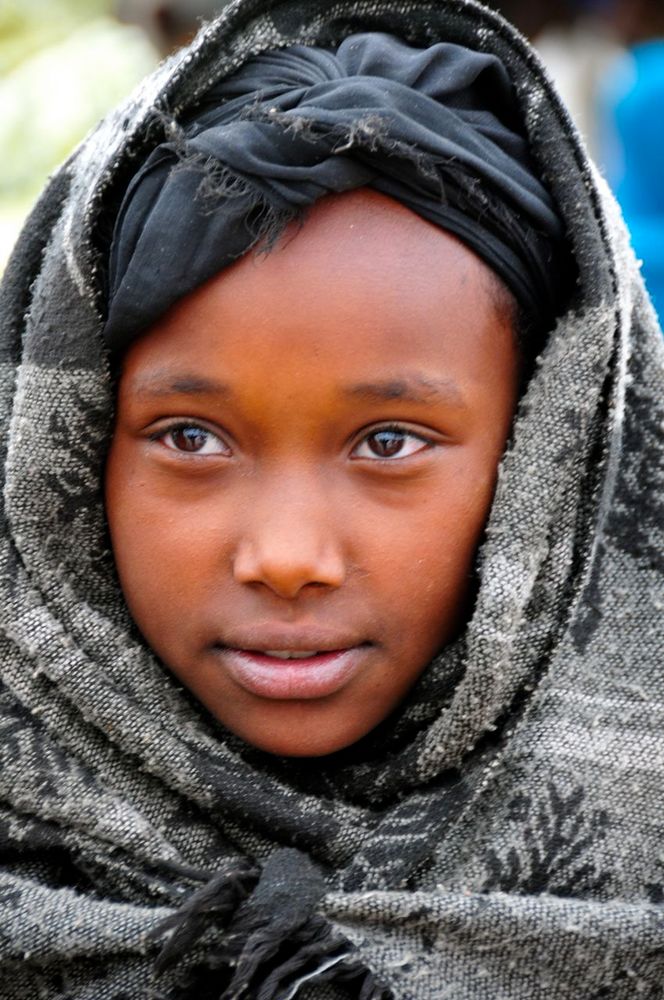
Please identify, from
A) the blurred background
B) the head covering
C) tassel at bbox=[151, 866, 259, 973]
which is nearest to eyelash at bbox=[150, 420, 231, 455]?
the head covering

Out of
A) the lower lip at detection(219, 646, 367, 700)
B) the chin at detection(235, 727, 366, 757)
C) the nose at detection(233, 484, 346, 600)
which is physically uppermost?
the nose at detection(233, 484, 346, 600)

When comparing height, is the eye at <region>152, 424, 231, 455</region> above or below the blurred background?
below

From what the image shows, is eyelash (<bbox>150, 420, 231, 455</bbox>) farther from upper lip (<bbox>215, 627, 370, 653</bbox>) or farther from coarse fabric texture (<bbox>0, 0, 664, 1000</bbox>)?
upper lip (<bbox>215, 627, 370, 653</bbox>)

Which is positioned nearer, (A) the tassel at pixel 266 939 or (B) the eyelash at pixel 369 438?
(A) the tassel at pixel 266 939

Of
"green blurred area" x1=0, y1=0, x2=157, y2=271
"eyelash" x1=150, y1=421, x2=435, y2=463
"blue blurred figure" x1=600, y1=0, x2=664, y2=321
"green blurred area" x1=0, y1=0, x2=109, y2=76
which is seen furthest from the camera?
"green blurred area" x1=0, y1=0, x2=109, y2=76

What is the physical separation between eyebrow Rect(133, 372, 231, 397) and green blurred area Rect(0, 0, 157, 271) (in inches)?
63.9

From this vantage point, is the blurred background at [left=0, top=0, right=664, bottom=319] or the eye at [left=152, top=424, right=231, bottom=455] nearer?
the eye at [left=152, top=424, right=231, bottom=455]

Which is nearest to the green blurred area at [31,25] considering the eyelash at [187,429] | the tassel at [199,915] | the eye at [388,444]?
the eyelash at [187,429]

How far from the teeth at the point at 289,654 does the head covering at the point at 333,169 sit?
14.2 inches

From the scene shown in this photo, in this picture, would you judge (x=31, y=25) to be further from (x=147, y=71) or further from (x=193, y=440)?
(x=193, y=440)

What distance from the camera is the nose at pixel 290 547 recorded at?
1.43 metres

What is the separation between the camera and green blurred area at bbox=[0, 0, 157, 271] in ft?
10.9

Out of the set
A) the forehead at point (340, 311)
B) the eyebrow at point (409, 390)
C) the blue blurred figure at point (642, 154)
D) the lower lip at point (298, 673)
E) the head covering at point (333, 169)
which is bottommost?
the lower lip at point (298, 673)

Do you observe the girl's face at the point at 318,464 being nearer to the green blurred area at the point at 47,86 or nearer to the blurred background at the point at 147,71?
the blurred background at the point at 147,71
